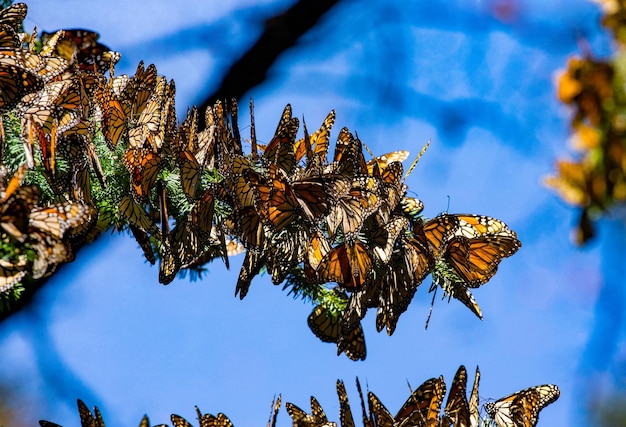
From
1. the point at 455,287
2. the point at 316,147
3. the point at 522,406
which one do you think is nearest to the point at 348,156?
the point at 316,147

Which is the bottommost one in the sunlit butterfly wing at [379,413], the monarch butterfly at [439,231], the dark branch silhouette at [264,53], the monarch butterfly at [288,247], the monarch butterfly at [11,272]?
the monarch butterfly at [11,272]

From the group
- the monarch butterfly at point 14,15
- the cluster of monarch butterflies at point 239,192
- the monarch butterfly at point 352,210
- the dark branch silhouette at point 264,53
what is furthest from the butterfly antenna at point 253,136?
the dark branch silhouette at point 264,53

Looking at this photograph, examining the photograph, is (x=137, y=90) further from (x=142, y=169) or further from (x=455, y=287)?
(x=455, y=287)

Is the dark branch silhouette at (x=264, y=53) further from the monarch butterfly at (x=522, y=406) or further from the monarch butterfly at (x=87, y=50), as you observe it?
the monarch butterfly at (x=522, y=406)

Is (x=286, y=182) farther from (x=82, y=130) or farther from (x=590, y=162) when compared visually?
(x=590, y=162)

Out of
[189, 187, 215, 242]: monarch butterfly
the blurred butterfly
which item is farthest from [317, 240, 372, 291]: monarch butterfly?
the blurred butterfly
